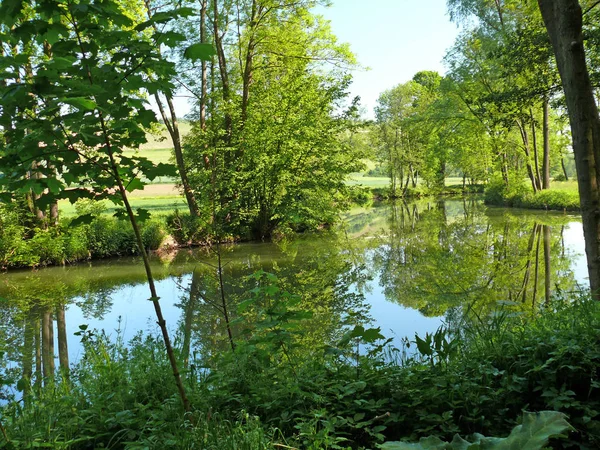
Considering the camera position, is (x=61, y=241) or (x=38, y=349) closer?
(x=38, y=349)

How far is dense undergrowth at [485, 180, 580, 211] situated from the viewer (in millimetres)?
22119

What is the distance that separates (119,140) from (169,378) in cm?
175

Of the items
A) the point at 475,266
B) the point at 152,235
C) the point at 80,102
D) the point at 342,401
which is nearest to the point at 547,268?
the point at 475,266

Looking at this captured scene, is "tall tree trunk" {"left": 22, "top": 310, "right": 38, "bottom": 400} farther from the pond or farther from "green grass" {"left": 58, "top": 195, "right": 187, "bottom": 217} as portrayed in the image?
"green grass" {"left": 58, "top": 195, "right": 187, "bottom": 217}

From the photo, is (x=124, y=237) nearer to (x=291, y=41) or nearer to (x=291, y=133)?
(x=291, y=133)

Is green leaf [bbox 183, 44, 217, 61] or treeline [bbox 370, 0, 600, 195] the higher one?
treeline [bbox 370, 0, 600, 195]

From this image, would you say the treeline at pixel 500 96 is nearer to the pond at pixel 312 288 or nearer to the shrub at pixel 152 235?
the pond at pixel 312 288

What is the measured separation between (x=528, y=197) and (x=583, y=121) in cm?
2421

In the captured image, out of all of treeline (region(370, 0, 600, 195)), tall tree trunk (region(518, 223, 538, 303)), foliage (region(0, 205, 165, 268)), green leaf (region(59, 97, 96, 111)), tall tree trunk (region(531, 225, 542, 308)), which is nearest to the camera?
green leaf (region(59, 97, 96, 111))

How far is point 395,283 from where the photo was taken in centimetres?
923

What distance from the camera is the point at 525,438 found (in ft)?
2.96

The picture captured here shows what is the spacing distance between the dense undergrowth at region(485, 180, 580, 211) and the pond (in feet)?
22.1

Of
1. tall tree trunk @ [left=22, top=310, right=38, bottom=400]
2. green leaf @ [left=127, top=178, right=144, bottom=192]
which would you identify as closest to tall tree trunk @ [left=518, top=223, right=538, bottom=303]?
green leaf @ [left=127, top=178, right=144, bottom=192]

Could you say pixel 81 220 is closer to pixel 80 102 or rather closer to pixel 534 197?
pixel 80 102
